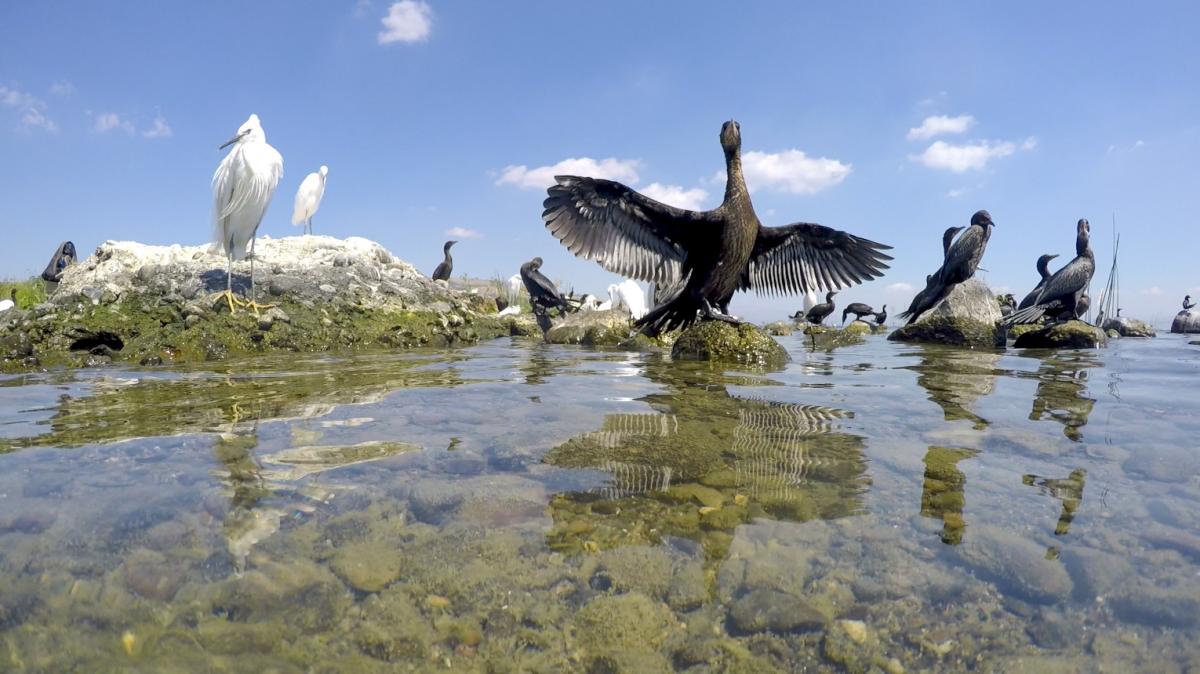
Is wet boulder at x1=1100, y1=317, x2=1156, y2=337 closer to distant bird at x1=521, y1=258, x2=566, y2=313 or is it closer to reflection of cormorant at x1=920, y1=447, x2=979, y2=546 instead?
distant bird at x1=521, y1=258, x2=566, y2=313

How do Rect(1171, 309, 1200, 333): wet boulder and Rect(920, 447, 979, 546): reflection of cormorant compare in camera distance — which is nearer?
Rect(920, 447, 979, 546): reflection of cormorant

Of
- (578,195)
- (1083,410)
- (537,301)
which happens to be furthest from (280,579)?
(537,301)

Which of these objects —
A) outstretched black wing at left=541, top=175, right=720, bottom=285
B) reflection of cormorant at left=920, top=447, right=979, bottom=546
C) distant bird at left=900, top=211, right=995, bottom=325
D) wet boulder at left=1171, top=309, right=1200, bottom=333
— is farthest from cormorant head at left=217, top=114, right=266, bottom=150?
wet boulder at left=1171, top=309, right=1200, bottom=333

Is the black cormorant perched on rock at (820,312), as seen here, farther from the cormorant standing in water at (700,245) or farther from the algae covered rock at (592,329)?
the cormorant standing in water at (700,245)

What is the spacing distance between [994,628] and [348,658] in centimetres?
129

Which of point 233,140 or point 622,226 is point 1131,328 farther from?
point 233,140

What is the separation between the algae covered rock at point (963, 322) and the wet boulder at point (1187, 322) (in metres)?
12.3

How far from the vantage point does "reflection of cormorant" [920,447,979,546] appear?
5.38 feet

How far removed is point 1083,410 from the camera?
3.17 m

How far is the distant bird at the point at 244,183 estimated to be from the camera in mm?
7395

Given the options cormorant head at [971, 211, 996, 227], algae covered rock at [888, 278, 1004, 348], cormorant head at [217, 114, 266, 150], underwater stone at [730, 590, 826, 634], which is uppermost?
cormorant head at [217, 114, 266, 150]

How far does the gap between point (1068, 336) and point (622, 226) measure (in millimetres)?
6783

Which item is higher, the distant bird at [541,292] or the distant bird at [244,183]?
the distant bird at [244,183]

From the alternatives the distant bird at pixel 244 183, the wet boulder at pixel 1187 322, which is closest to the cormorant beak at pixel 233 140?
the distant bird at pixel 244 183
